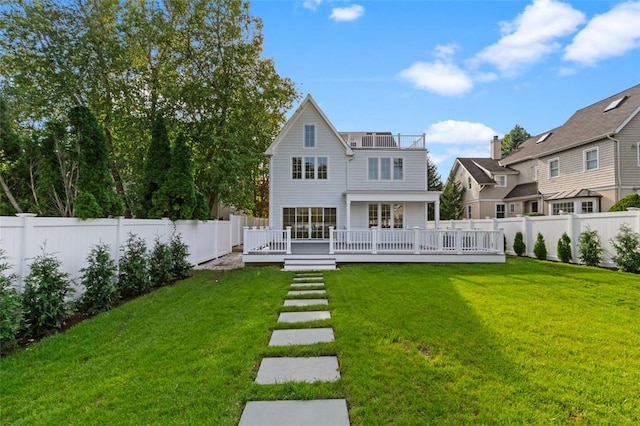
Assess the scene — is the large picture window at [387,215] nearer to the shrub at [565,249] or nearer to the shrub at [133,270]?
the shrub at [565,249]

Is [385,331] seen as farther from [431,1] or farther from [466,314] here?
[431,1]

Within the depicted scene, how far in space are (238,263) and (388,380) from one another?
1028 centimetres

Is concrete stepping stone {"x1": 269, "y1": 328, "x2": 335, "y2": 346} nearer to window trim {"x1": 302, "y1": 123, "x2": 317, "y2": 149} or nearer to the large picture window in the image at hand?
the large picture window

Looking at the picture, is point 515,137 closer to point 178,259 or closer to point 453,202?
point 453,202

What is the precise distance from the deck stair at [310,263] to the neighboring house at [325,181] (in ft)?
18.8

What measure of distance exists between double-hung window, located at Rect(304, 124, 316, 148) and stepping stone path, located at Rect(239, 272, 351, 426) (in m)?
12.7

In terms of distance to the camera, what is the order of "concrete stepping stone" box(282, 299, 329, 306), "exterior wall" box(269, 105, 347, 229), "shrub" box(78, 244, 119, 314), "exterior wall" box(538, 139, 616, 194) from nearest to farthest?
"shrub" box(78, 244, 119, 314), "concrete stepping stone" box(282, 299, 329, 306), "exterior wall" box(538, 139, 616, 194), "exterior wall" box(269, 105, 347, 229)

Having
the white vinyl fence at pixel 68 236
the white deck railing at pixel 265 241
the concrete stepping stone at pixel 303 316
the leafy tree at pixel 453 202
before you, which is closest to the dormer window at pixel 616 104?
the leafy tree at pixel 453 202

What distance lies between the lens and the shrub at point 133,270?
7.00 metres

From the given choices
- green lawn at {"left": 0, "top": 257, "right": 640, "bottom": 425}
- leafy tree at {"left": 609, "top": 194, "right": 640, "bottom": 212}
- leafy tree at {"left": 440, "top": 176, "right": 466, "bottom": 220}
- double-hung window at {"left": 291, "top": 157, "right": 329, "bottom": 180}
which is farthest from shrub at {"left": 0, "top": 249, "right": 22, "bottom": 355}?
leafy tree at {"left": 440, "top": 176, "right": 466, "bottom": 220}

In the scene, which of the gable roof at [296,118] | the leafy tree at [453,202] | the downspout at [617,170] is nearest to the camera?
the downspout at [617,170]

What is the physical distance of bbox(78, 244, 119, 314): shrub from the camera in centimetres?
569

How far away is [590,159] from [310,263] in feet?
53.8

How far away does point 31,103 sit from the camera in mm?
13703
